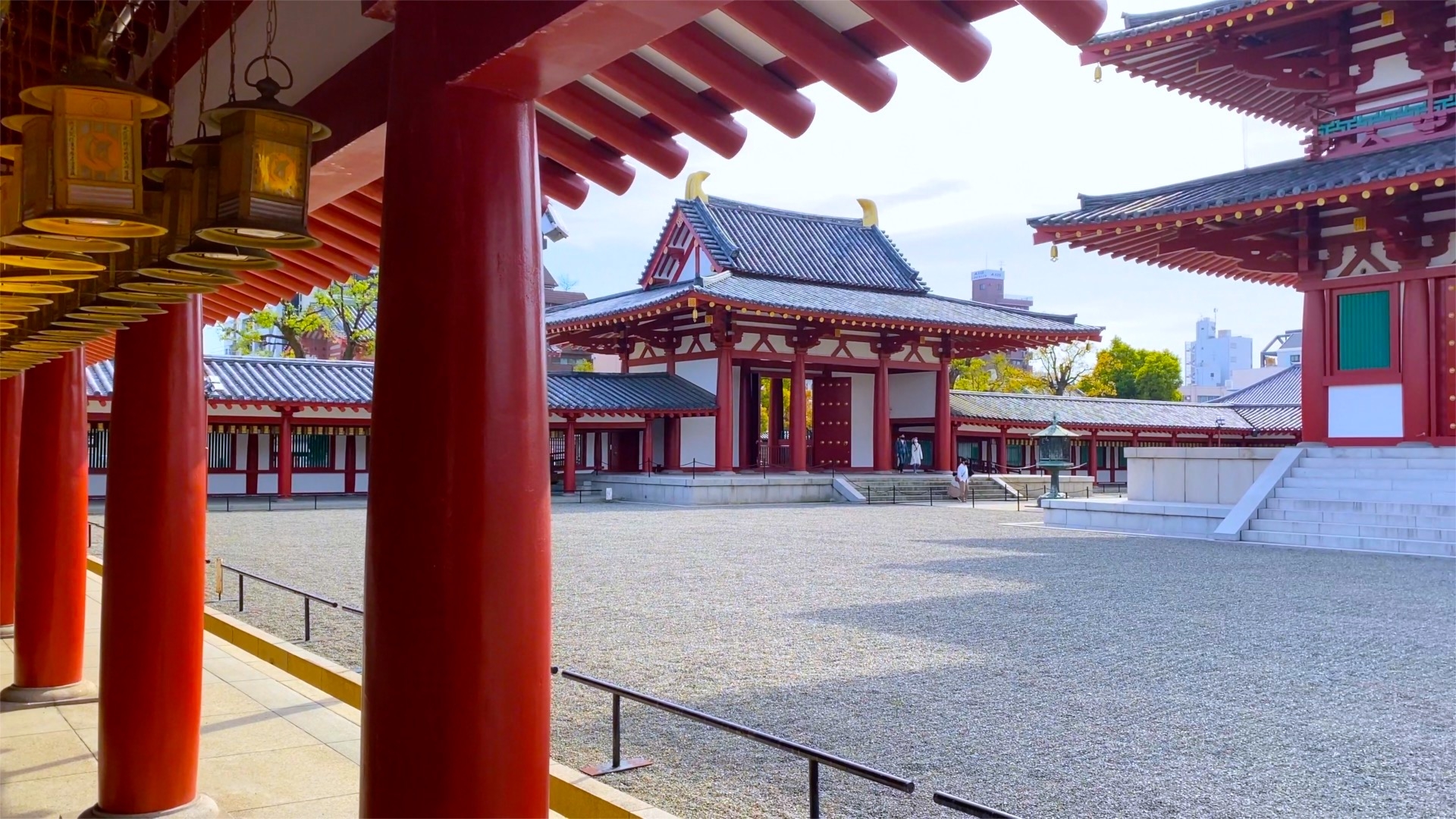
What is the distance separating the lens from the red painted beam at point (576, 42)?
2.05 meters

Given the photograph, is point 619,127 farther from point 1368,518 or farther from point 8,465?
point 1368,518

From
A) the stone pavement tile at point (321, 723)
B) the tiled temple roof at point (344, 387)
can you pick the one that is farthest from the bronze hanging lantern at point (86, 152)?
the tiled temple roof at point (344, 387)

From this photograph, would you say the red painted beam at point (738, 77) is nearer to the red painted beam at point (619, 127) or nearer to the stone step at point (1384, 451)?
the red painted beam at point (619, 127)

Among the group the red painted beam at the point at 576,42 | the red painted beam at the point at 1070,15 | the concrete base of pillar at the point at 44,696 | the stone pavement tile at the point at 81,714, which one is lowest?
the stone pavement tile at the point at 81,714

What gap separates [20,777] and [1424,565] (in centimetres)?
1314

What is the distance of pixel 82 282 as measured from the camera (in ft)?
11.2

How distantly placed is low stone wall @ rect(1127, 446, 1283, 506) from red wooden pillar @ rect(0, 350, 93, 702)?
49.9 ft

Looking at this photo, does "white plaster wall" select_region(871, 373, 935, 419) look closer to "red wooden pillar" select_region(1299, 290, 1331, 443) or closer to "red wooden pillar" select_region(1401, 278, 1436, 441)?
"red wooden pillar" select_region(1299, 290, 1331, 443)

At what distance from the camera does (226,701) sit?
602cm

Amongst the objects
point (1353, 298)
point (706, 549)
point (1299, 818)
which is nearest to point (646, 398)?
point (706, 549)

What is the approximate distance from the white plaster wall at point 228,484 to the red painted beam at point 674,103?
22828mm

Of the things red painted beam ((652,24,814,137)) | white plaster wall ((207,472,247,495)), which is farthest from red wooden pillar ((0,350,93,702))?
white plaster wall ((207,472,247,495))

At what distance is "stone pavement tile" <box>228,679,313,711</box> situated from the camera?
607 centimetres

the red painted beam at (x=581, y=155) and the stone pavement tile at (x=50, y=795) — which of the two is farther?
the stone pavement tile at (x=50, y=795)
